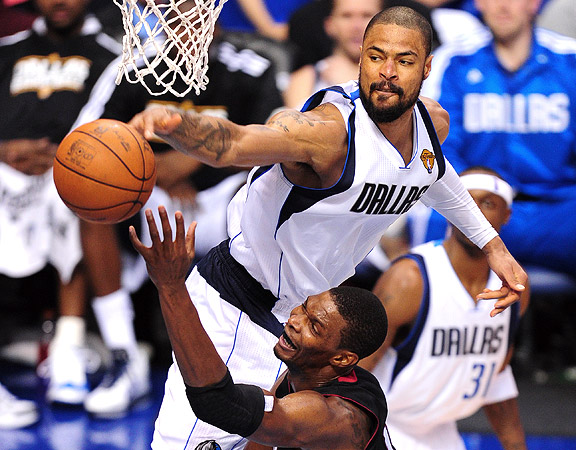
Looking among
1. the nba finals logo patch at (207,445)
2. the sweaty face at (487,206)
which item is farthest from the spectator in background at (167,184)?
the nba finals logo patch at (207,445)

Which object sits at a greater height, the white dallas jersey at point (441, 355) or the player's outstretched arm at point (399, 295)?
the player's outstretched arm at point (399, 295)

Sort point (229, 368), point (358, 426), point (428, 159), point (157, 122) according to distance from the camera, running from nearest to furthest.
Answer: point (157, 122)
point (358, 426)
point (428, 159)
point (229, 368)

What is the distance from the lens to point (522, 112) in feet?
21.1

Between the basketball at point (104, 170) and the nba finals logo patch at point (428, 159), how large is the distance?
1.03 meters

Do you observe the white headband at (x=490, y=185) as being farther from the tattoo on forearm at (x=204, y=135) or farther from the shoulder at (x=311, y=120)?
the tattoo on forearm at (x=204, y=135)

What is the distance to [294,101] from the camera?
6.56 meters

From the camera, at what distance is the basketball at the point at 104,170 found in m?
2.68

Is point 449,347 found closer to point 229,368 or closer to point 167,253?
point 229,368

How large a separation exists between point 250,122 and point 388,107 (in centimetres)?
344

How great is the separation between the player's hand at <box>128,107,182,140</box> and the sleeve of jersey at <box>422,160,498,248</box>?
143 cm

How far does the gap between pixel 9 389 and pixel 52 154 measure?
1683mm

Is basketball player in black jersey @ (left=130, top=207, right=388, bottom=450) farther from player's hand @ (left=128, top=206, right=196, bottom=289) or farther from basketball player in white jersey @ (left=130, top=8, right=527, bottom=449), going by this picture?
basketball player in white jersey @ (left=130, top=8, right=527, bottom=449)

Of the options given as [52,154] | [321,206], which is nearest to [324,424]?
[321,206]

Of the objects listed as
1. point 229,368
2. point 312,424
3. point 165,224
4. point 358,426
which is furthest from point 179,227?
point 229,368
